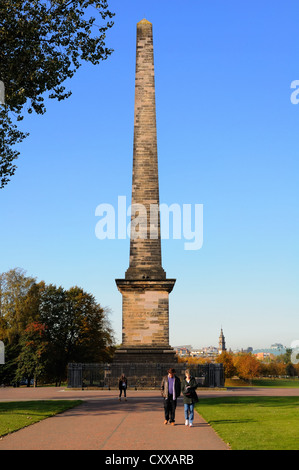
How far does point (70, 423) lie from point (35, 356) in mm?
34124

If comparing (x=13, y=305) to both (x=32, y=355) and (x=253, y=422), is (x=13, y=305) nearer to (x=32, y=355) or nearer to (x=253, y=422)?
(x=32, y=355)

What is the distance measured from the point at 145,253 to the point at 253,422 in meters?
18.4

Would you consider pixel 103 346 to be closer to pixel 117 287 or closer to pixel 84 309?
pixel 84 309

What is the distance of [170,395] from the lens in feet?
50.1

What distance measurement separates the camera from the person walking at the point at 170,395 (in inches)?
596

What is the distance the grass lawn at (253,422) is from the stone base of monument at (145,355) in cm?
779

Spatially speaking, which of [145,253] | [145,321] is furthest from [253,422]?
[145,253]

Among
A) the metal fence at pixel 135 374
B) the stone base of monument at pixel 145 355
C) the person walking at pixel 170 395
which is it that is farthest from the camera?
the stone base of monument at pixel 145 355

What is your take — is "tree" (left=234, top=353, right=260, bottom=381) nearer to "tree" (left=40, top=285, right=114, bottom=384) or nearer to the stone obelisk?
"tree" (left=40, top=285, right=114, bottom=384)

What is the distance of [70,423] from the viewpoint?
15.1m

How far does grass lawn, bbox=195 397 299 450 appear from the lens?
1135 centimetres

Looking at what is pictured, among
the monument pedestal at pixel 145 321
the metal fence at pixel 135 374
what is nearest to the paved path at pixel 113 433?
the metal fence at pixel 135 374

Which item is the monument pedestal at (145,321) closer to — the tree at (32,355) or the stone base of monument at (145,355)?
the stone base of monument at (145,355)
